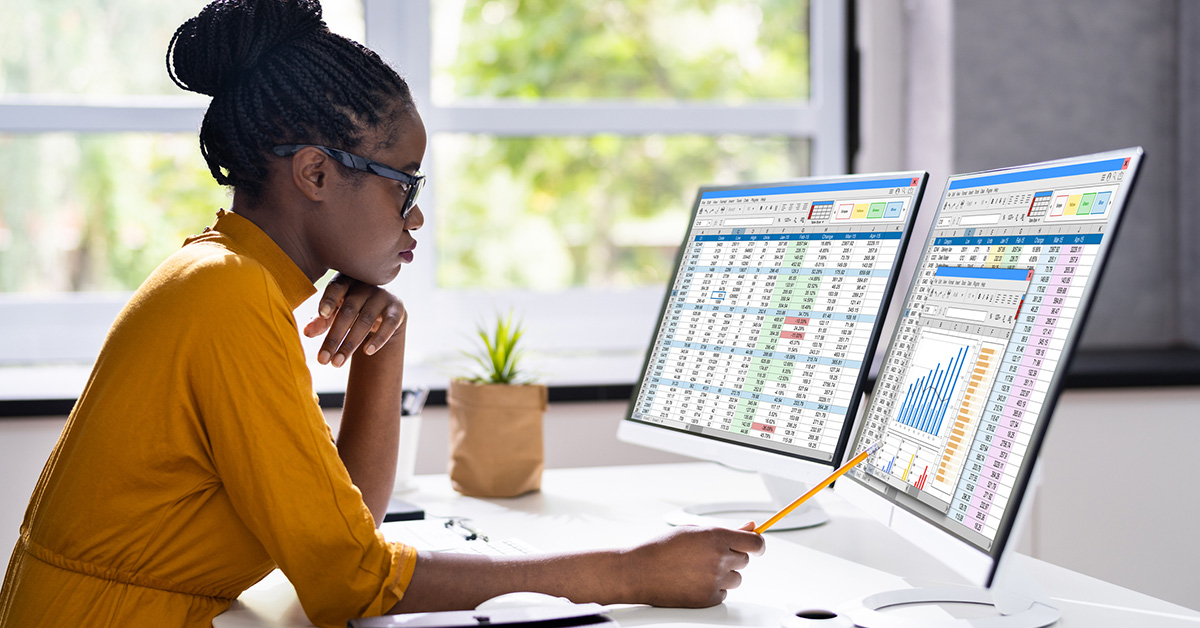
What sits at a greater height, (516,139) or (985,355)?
(516,139)

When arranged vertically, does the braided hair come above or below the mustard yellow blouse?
above

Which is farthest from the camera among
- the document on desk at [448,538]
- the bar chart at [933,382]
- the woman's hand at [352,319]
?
the woman's hand at [352,319]

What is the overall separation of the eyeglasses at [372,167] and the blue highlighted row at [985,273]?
1.94 ft

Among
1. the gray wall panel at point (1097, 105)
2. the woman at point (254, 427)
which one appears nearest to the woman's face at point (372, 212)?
the woman at point (254, 427)

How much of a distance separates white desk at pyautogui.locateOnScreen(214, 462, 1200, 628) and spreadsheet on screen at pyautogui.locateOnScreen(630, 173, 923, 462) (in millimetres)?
140

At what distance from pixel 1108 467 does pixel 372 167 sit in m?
1.82

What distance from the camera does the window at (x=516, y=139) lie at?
2.29m

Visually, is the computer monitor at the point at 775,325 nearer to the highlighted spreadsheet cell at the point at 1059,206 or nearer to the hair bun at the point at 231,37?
the highlighted spreadsheet cell at the point at 1059,206

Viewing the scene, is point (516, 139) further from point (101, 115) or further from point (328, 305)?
point (328, 305)

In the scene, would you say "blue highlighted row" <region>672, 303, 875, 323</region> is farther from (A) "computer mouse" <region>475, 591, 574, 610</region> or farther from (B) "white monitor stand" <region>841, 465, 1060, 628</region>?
(A) "computer mouse" <region>475, 591, 574, 610</region>

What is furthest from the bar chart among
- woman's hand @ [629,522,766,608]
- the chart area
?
woman's hand @ [629,522,766,608]

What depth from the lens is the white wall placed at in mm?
2179

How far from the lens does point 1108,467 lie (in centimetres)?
220

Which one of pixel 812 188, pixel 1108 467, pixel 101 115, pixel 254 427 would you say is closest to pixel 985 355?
pixel 812 188
